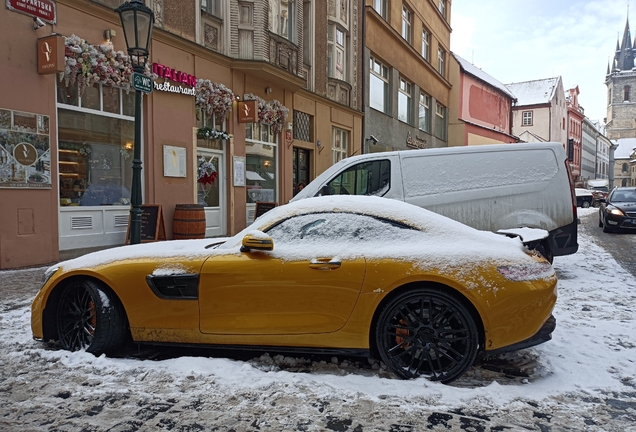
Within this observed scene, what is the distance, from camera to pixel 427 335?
3.46m

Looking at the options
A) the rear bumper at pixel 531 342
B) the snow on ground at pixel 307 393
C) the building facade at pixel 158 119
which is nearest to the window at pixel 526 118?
the building facade at pixel 158 119

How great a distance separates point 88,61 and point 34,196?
2693mm

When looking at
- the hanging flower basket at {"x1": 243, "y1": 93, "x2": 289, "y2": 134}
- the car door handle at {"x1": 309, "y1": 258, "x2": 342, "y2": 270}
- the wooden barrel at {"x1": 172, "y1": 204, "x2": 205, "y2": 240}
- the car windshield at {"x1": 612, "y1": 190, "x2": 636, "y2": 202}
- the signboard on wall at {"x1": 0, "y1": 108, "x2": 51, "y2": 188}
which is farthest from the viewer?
the car windshield at {"x1": 612, "y1": 190, "x2": 636, "y2": 202}

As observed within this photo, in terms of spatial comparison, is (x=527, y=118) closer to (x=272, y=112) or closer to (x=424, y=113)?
(x=424, y=113)

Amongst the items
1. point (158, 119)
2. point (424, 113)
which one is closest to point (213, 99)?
point (158, 119)

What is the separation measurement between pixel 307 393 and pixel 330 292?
709mm

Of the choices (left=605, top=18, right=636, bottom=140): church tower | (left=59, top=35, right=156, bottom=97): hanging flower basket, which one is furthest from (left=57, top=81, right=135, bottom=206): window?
(left=605, top=18, right=636, bottom=140): church tower

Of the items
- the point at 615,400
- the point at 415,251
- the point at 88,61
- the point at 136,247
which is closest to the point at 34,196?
the point at 88,61

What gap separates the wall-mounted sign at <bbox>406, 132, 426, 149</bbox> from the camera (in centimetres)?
2566

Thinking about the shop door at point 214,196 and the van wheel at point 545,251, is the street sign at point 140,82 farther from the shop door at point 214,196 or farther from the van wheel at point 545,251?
the van wheel at point 545,251

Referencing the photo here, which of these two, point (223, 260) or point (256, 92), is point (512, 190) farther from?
point (256, 92)

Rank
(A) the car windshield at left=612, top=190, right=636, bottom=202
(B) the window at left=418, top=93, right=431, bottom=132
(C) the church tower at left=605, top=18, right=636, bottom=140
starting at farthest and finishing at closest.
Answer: (C) the church tower at left=605, top=18, right=636, bottom=140 < (B) the window at left=418, top=93, right=431, bottom=132 < (A) the car windshield at left=612, top=190, right=636, bottom=202

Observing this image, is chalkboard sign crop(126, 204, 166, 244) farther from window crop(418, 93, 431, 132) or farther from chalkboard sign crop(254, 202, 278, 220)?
window crop(418, 93, 431, 132)

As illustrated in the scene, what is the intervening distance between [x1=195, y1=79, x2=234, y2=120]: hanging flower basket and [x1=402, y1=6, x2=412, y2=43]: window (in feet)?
50.3
